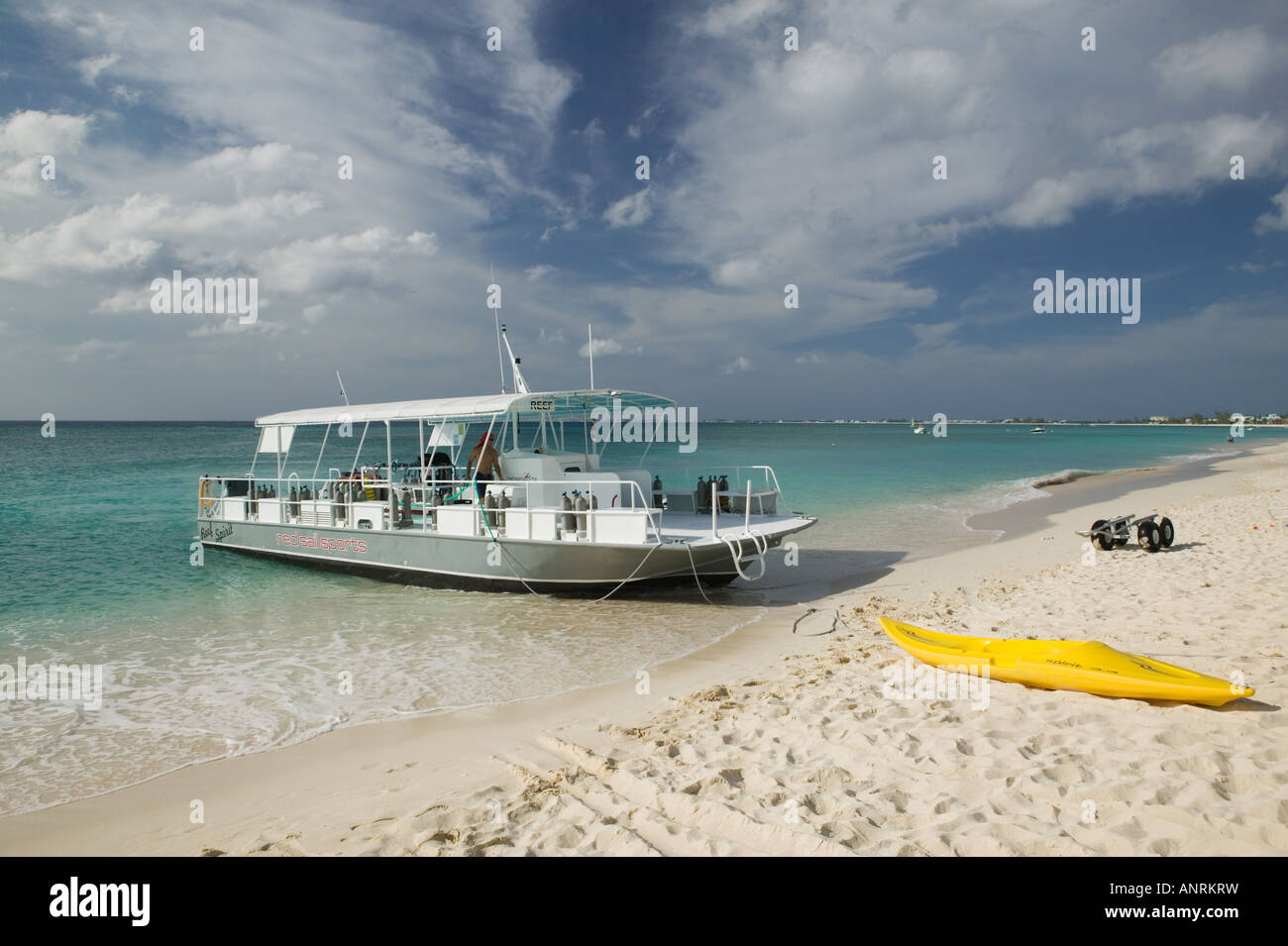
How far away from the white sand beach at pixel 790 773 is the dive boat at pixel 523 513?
3.15 m

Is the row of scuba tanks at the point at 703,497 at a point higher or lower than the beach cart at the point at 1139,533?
higher

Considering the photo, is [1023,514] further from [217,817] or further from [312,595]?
[217,817]

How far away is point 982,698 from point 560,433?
1097cm

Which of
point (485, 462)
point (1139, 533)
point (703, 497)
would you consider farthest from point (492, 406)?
point (1139, 533)

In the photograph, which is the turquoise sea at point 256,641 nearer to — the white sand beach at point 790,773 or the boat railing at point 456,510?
the white sand beach at point 790,773

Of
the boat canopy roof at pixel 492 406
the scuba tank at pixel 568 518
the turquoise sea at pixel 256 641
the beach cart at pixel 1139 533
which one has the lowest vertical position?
the turquoise sea at pixel 256 641

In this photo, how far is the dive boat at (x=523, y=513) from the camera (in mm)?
11758

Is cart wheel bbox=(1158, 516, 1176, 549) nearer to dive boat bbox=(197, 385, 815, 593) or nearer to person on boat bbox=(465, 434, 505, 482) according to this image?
dive boat bbox=(197, 385, 815, 593)

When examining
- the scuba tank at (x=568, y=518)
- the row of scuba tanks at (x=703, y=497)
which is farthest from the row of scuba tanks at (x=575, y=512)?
the row of scuba tanks at (x=703, y=497)

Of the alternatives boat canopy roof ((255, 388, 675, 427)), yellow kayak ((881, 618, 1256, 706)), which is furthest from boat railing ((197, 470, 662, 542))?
yellow kayak ((881, 618, 1256, 706))

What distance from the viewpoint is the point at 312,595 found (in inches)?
547

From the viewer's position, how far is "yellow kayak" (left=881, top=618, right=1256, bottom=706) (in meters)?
5.32

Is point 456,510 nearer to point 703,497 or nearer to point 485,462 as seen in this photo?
point 485,462
